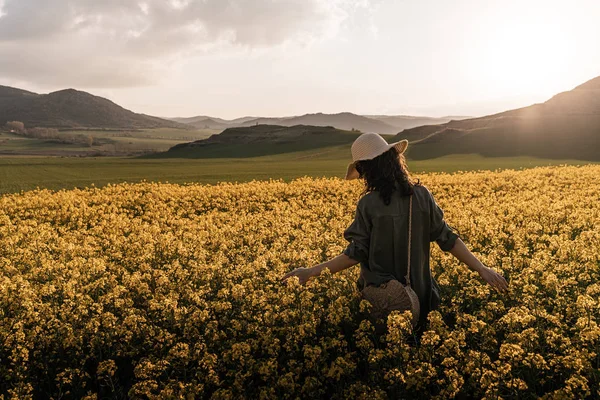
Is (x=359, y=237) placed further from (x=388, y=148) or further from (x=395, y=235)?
(x=388, y=148)

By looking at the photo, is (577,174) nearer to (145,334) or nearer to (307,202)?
(307,202)

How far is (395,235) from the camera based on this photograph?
5398 millimetres

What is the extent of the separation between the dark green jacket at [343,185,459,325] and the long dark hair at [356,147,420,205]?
3.5 inches

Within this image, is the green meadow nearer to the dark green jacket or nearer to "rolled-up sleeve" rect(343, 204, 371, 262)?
"rolled-up sleeve" rect(343, 204, 371, 262)

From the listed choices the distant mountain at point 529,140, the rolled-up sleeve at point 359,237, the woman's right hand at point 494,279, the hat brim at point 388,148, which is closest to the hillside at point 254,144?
the distant mountain at point 529,140

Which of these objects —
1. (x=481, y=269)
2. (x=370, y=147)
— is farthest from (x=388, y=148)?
(x=481, y=269)

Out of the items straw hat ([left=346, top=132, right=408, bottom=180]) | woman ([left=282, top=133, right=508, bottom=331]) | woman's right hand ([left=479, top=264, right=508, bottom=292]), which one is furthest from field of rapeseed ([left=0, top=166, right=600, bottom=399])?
straw hat ([left=346, top=132, right=408, bottom=180])

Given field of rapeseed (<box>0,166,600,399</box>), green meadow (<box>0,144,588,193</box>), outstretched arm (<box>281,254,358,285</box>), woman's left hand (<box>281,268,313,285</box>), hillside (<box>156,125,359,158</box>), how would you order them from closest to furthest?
1. field of rapeseed (<box>0,166,600,399</box>)
2. outstretched arm (<box>281,254,358,285</box>)
3. woman's left hand (<box>281,268,313,285</box>)
4. green meadow (<box>0,144,588,193</box>)
5. hillside (<box>156,125,359,158</box>)

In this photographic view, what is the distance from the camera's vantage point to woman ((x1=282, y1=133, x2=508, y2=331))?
533 centimetres

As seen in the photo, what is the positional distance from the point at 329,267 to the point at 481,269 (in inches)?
74.8

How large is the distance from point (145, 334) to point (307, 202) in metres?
12.6

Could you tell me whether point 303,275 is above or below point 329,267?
below

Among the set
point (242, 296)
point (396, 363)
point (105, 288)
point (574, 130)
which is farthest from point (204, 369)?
point (574, 130)

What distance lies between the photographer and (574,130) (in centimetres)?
8650
